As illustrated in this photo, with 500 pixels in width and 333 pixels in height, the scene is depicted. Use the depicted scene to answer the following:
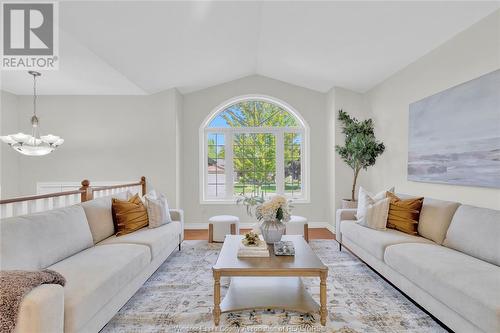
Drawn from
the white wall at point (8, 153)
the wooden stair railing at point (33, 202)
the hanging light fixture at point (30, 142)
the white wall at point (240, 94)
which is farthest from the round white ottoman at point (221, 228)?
the white wall at point (8, 153)

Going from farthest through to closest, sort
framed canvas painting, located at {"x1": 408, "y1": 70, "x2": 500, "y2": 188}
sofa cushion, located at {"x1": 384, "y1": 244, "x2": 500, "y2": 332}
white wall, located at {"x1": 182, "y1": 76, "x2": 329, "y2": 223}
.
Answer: white wall, located at {"x1": 182, "y1": 76, "x2": 329, "y2": 223} < framed canvas painting, located at {"x1": 408, "y1": 70, "x2": 500, "y2": 188} < sofa cushion, located at {"x1": 384, "y1": 244, "x2": 500, "y2": 332}

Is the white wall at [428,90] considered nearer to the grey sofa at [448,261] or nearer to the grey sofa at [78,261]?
the grey sofa at [448,261]

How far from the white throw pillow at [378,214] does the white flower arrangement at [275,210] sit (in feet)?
3.76

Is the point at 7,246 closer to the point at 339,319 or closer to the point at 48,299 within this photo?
the point at 48,299

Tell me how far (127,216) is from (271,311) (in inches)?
75.2

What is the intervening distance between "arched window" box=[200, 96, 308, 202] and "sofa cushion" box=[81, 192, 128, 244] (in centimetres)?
256

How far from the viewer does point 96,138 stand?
512 centimetres

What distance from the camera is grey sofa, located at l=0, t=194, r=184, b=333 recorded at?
1.39m

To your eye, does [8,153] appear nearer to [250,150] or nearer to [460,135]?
[250,150]

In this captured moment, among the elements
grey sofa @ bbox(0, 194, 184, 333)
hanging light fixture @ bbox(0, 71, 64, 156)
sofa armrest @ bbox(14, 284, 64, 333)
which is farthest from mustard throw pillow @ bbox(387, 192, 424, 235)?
hanging light fixture @ bbox(0, 71, 64, 156)

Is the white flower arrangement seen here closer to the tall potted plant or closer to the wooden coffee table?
the wooden coffee table

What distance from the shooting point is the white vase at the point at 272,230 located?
9.05 feet

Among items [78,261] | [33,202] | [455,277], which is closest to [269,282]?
[455,277]

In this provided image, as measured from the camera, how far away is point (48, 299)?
135cm
